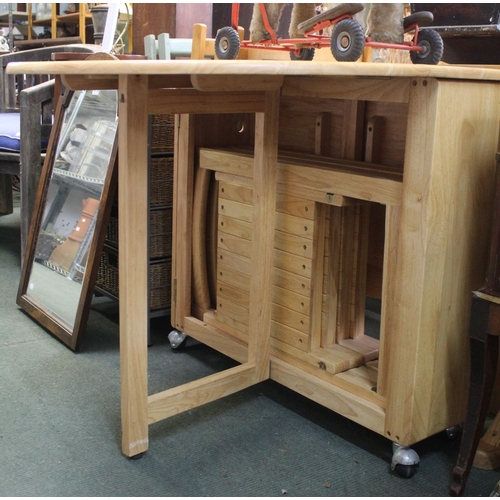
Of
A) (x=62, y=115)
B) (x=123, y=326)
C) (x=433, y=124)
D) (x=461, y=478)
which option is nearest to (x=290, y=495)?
(x=461, y=478)

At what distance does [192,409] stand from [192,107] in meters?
0.77

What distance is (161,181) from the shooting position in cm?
218

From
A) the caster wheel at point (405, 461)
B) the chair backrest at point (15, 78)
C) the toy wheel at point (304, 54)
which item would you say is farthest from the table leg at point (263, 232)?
the chair backrest at point (15, 78)

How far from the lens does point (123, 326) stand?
1.48 m

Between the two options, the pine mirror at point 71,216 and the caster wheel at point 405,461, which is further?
the pine mirror at point 71,216

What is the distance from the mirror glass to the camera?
222 cm

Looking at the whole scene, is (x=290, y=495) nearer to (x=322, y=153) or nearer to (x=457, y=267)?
(x=457, y=267)

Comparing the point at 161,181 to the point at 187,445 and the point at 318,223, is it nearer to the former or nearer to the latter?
the point at 318,223

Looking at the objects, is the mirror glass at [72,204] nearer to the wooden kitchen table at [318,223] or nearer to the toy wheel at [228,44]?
the wooden kitchen table at [318,223]

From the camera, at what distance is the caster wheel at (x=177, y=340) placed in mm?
2139

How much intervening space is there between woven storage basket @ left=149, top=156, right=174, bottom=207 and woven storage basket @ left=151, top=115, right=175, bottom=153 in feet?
0.11

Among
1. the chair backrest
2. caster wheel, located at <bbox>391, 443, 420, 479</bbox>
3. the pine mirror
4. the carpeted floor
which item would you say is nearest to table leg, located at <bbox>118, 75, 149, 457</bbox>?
the carpeted floor

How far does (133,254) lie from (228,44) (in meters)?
0.64

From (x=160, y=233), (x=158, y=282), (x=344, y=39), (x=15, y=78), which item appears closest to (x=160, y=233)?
(x=160, y=233)
